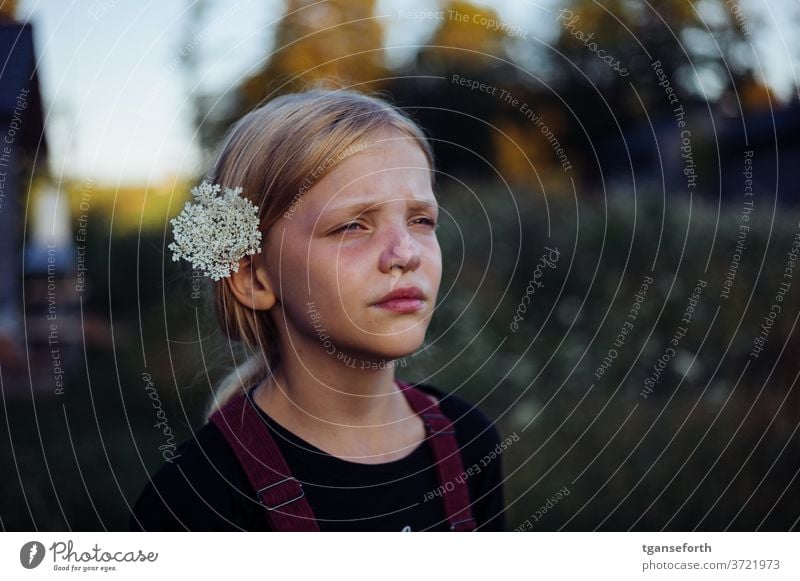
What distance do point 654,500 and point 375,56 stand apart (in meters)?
1.42

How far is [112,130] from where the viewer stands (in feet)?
5.53

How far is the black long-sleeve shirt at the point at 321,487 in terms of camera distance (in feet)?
3.46

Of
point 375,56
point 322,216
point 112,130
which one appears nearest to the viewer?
point 322,216

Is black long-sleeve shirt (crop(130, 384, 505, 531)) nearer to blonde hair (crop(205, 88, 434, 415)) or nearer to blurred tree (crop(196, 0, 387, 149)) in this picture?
blonde hair (crop(205, 88, 434, 415))

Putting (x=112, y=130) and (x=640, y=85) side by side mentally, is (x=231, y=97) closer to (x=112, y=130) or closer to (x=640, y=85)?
(x=112, y=130)

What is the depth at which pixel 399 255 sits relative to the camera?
1.06 metres

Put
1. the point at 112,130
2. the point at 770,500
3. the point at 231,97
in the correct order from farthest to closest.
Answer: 1. the point at 231,97
2. the point at 770,500
3. the point at 112,130

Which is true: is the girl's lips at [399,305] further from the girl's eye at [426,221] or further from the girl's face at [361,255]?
the girl's eye at [426,221]

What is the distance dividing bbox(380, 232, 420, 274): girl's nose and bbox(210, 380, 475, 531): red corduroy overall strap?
0.22 m

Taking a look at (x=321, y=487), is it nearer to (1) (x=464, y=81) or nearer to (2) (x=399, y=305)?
(2) (x=399, y=305)

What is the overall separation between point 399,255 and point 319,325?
14 centimetres
